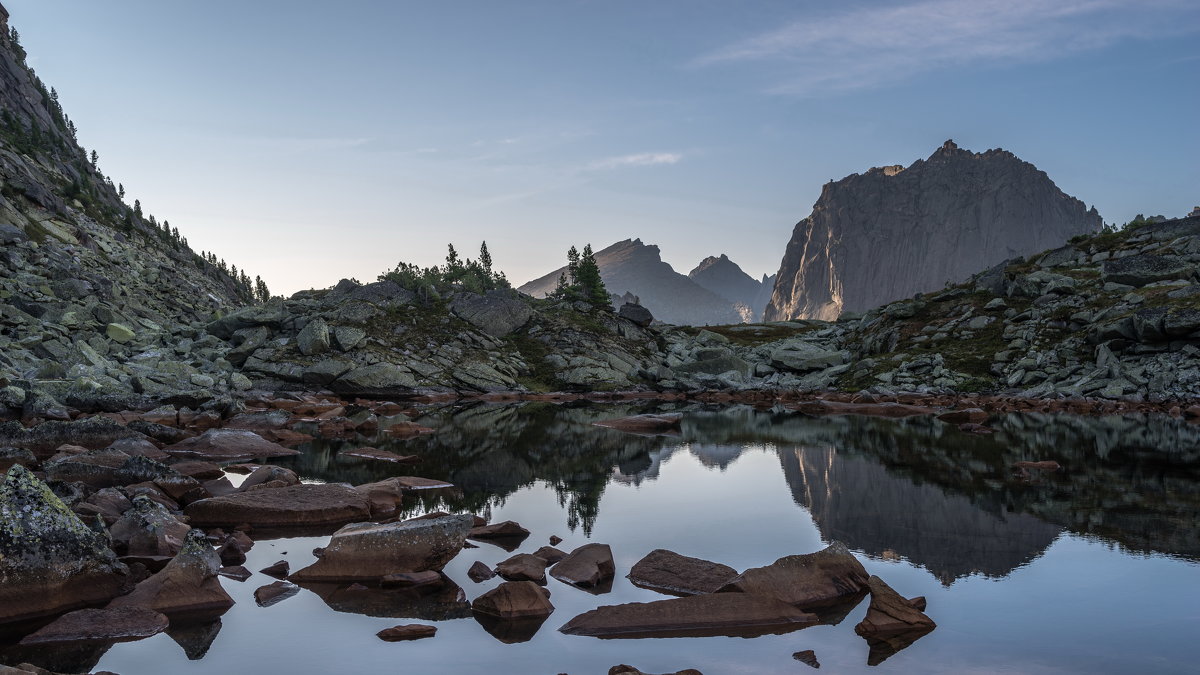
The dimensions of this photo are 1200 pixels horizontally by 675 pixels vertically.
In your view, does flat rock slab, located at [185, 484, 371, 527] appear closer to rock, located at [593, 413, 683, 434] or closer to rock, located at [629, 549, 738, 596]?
rock, located at [629, 549, 738, 596]

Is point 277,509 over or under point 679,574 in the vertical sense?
over

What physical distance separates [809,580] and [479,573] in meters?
5.56

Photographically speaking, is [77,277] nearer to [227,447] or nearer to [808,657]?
[227,447]

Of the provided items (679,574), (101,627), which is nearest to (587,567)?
(679,574)

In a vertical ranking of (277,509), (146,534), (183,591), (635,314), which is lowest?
(183,591)

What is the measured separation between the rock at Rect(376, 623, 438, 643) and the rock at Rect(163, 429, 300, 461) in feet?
64.4

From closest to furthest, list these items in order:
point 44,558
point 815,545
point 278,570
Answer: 1. point 44,558
2. point 278,570
3. point 815,545

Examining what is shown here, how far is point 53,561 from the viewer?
1047 centimetres

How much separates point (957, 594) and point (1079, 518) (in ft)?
24.9

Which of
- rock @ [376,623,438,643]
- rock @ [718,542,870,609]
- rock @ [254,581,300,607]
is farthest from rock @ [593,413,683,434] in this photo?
rock @ [376,623,438,643]

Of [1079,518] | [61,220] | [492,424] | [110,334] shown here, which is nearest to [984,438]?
[1079,518]

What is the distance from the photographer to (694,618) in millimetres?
9961

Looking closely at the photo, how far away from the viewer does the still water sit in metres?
8.83

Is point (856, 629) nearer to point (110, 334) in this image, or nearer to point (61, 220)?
point (110, 334)
